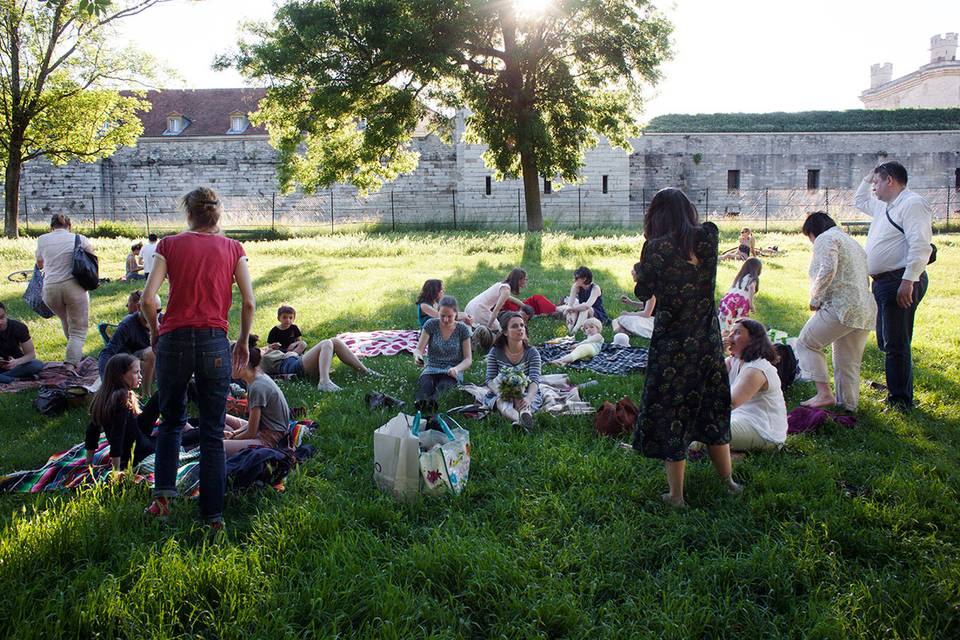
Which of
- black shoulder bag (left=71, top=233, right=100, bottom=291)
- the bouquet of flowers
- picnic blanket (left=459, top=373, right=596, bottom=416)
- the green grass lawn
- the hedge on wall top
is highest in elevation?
the hedge on wall top

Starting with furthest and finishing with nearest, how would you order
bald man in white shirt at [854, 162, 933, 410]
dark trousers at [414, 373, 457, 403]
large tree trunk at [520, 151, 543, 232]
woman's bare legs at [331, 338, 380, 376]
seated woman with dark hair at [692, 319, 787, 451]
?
large tree trunk at [520, 151, 543, 232] < woman's bare legs at [331, 338, 380, 376] < dark trousers at [414, 373, 457, 403] < bald man in white shirt at [854, 162, 933, 410] < seated woman with dark hair at [692, 319, 787, 451]

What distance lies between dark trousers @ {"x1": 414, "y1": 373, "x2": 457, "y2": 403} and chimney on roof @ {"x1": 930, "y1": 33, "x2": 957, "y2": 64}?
210 ft

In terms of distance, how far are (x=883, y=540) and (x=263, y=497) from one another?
3.66m

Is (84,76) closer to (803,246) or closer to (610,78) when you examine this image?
(610,78)

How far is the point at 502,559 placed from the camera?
11.5ft

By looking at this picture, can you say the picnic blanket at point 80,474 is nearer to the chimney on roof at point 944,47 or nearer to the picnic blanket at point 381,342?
the picnic blanket at point 381,342

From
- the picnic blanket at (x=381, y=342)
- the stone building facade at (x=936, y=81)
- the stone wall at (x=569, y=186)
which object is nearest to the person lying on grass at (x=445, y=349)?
the picnic blanket at (x=381, y=342)

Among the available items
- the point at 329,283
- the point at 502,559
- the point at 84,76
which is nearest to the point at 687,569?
the point at 502,559

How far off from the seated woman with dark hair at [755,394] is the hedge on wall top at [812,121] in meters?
39.4

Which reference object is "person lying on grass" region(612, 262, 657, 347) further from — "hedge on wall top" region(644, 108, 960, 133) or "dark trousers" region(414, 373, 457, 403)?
"hedge on wall top" region(644, 108, 960, 133)

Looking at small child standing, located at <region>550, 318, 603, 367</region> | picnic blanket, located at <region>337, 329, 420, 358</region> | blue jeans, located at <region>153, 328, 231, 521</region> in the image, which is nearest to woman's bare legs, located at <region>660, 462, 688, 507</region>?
blue jeans, located at <region>153, 328, 231, 521</region>

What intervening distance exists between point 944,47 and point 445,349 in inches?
2547

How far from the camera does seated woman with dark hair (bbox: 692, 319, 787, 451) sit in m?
4.95

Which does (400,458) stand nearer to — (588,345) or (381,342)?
(588,345)
